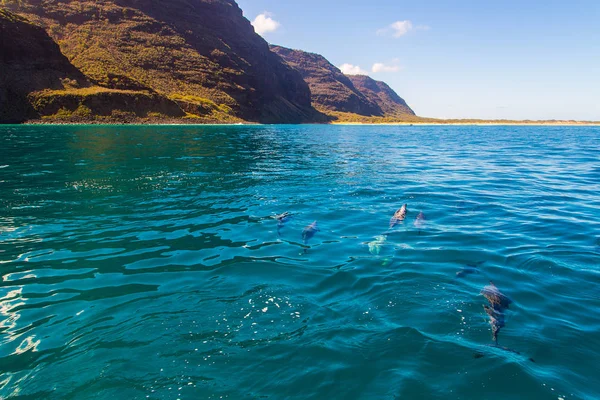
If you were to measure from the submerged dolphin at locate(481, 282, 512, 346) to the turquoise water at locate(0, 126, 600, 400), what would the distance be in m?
0.10

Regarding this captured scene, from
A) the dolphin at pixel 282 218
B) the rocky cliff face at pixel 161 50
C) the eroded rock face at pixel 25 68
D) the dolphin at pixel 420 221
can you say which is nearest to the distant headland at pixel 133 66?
the eroded rock face at pixel 25 68

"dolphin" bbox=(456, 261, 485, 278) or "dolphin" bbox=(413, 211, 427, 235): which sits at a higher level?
"dolphin" bbox=(413, 211, 427, 235)

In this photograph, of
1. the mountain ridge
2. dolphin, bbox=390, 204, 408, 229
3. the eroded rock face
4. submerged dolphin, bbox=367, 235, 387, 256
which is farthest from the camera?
the mountain ridge

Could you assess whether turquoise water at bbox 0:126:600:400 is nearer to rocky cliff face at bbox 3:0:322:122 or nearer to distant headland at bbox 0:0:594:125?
distant headland at bbox 0:0:594:125

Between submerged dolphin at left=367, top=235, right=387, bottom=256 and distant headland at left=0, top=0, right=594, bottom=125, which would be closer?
submerged dolphin at left=367, top=235, right=387, bottom=256

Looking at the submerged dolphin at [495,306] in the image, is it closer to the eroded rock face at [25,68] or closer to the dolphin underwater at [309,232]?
the dolphin underwater at [309,232]

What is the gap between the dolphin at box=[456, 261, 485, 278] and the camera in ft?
22.5

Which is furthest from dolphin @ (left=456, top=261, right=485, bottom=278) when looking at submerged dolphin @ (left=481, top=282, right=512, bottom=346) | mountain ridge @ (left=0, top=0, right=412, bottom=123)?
mountain ridge @ (left=0, top=0, right=412, bottom=123)

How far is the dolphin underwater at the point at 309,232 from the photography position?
30.0 ft

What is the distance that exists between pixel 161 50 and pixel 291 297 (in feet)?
476

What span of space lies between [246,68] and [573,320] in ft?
577

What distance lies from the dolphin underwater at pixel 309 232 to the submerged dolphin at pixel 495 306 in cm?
433

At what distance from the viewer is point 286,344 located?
457cm

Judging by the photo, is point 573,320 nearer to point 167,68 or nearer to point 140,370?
point 140,370
